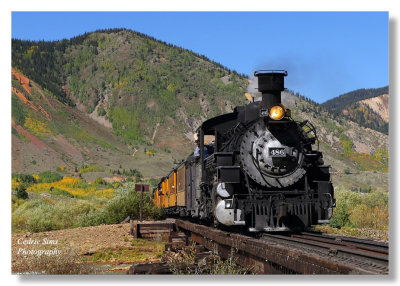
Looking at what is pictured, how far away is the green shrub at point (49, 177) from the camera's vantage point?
79975mm

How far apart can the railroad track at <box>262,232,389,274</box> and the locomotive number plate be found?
2236mm

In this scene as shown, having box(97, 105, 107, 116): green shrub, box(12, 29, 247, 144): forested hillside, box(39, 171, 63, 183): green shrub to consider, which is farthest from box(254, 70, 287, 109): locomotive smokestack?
box(97, 105, 107, 116): green shrub

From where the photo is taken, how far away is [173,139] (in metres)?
109

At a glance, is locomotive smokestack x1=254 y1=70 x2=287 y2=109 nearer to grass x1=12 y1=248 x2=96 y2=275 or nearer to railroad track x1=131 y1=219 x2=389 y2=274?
railroad track x1=131 y1=219 x2=389 y2=274

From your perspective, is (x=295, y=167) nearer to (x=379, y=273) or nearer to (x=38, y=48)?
(x=379, y=273)

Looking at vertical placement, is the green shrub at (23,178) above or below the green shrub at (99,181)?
below

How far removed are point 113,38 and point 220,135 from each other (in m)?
131

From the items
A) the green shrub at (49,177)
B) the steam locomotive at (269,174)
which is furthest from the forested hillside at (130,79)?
the steam locomotive at (269,174)

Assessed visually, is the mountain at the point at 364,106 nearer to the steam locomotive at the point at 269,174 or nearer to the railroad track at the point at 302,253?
the steam locomotive at the point at 269,174

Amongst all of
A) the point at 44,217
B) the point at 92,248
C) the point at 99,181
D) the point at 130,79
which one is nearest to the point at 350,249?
the point at 92,248

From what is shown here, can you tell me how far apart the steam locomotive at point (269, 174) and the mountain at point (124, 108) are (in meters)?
59.3

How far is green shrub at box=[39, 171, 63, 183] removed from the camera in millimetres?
79975

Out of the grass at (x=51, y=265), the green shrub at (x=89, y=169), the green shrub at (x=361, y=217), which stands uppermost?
the green shrub at (x=89, y=169)

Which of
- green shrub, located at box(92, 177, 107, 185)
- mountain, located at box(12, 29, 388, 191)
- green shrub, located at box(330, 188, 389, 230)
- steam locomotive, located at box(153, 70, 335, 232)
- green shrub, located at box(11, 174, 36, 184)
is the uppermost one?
mountain, located at box(12, 29, 388, 191)
